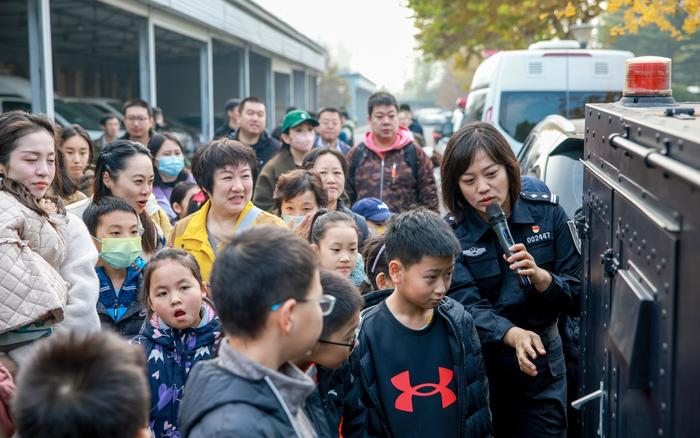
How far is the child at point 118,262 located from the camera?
4219 millimetres

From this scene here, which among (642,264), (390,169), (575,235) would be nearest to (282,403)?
(642,264)

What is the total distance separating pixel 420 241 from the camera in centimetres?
323

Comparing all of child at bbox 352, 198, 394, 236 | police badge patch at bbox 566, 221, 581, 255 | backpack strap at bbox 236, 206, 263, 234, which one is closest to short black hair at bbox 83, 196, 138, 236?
backpack strap at bbox 236, 206, 263, 234

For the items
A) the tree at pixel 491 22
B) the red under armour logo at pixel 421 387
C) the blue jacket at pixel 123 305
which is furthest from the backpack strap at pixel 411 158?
the tree at pixel 491 22

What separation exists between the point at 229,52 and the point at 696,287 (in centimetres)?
2183

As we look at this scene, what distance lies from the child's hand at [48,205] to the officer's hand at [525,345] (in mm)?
2038

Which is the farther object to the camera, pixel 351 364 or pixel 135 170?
pixel 135 170

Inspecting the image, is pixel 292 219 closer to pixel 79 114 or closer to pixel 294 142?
pixel 294 142

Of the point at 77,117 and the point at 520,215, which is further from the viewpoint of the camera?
the point at 77,117

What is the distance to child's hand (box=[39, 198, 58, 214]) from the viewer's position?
3.61 m

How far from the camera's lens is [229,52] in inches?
893

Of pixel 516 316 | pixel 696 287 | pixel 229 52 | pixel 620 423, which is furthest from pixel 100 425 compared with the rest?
pixel 229 52

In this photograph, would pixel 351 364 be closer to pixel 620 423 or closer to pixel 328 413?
pixel 328 413

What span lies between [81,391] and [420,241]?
1.68m
